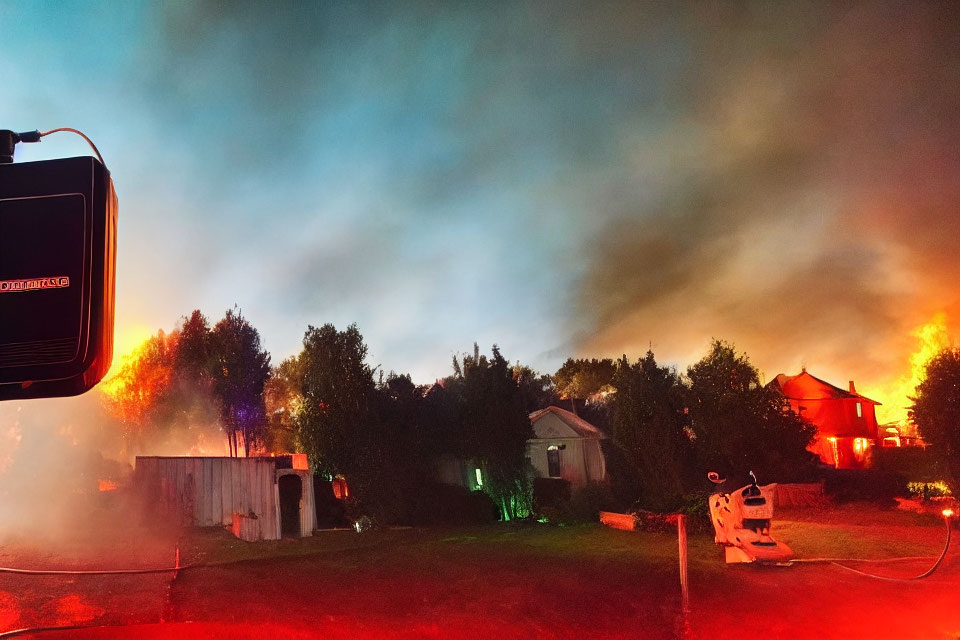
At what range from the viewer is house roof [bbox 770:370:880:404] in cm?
4166

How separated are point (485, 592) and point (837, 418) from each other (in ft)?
129

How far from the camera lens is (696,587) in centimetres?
1048

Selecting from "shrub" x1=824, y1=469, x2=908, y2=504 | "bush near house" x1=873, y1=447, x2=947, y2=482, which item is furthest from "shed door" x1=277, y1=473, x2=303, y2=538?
"bush near house" x1=873, y1=447, x2=947, y2=482

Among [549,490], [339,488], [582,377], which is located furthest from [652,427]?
[582,377]

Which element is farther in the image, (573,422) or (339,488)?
(573,422)

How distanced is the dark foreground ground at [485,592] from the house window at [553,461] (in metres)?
12.9

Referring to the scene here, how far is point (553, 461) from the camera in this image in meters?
28.6

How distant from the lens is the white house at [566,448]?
90.6 feet

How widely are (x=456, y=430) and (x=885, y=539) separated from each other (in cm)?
1424

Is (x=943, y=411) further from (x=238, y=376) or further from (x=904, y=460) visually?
(x=238, y=376)

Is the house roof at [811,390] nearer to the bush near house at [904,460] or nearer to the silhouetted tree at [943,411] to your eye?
the bush near house at [904,460]

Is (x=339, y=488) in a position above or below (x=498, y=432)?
below

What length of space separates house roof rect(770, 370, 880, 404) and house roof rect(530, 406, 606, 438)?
20.8m

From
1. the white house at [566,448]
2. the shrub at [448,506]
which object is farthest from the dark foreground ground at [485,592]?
the white house at [566,448]
